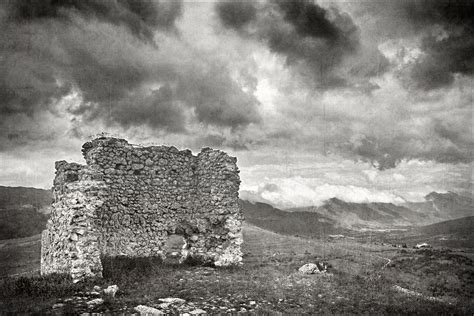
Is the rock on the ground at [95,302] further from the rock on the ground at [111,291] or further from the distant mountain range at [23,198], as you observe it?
the distant mountain range at [23,198]

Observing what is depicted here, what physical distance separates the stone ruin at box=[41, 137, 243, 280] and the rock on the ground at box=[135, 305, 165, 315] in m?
4.31

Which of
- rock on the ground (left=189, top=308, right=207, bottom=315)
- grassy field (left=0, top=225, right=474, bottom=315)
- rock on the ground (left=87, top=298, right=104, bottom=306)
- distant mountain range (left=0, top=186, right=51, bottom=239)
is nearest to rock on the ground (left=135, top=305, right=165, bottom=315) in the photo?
grassy field (left=0, top=225, right=474, bottom=315)

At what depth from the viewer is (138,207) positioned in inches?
643

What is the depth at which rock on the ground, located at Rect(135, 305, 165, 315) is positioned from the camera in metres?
9.12

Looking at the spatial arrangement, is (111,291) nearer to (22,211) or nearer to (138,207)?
(138,207)

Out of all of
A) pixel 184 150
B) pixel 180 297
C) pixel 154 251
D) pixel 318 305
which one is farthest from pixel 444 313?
pixel 184 150

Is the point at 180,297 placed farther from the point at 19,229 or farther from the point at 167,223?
the point at 19,229

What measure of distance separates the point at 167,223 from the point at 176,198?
1.40 m

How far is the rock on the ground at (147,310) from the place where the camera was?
912cm

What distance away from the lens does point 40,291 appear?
34.4 ft

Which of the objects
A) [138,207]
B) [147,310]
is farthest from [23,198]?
[147,310]

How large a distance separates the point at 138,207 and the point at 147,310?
7.65 meters

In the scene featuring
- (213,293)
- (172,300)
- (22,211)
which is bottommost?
(213,293)

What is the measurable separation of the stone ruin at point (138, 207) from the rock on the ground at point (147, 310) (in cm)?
431
